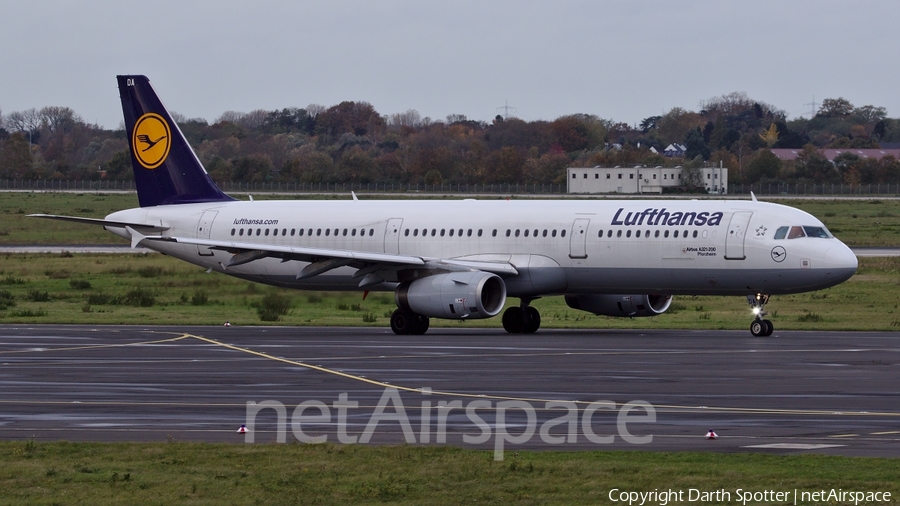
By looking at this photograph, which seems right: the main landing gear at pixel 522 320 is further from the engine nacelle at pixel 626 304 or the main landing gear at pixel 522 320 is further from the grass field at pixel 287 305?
the grass field at pixel 287 305

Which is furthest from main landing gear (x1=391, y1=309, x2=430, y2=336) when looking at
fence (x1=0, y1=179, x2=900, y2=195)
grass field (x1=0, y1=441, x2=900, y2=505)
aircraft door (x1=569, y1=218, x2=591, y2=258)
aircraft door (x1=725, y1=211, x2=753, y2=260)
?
fence (x1=0, y1=179, x2=900, y2=195)

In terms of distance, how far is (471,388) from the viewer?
24.3m

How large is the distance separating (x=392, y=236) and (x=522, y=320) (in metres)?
5.24

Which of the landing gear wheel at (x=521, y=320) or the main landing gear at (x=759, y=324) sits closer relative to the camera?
the main landing gear at (x=759, y=324)

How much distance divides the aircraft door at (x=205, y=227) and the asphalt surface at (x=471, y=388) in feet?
25.0

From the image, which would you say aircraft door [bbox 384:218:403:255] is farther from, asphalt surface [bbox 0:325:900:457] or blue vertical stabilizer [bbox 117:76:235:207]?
blue vertical stabilizer [bbox 117:76:235:207]

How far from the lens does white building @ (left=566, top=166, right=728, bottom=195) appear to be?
153m

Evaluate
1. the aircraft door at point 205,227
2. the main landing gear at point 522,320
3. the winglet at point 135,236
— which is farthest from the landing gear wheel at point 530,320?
the winglet at point 135,236

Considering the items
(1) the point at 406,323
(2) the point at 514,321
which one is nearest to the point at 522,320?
(2) the point at 514,321

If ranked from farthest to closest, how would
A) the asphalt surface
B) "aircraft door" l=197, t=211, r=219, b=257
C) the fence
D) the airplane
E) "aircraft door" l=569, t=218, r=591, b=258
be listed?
the fence → "aircraft door" l=197, t=211, r=219, b=257 → "aircraft door" l=569, t=218, r=591, b=258 → the airplane → the asphalt surface

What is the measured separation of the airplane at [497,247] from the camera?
37094 mm

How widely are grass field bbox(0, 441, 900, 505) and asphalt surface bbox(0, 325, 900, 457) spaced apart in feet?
3.37

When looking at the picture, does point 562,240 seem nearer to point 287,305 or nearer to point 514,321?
point 514,321

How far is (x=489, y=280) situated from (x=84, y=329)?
11195mm
